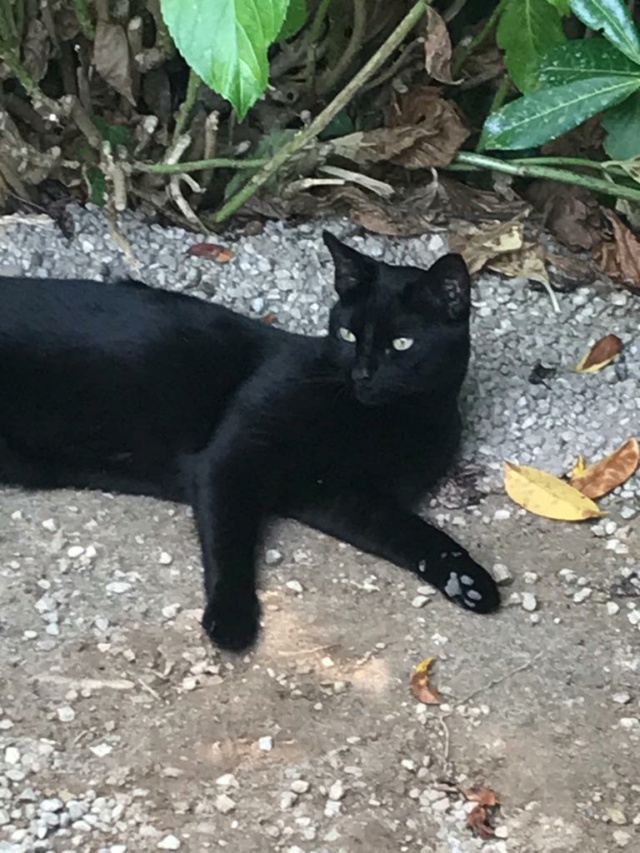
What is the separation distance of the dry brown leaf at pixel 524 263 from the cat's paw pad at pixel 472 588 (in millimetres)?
851

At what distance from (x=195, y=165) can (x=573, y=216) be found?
82 centimetres

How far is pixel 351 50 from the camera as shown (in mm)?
2357

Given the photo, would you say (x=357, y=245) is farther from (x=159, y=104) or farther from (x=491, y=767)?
(x=491, y=767)

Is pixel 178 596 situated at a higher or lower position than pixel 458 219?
lower

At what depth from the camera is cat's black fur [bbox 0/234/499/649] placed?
192 cm

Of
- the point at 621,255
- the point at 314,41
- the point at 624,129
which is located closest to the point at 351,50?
the point at 314,41

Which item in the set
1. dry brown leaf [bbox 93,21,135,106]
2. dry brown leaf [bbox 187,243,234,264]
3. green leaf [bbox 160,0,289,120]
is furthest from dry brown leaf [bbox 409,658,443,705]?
dry brown leaf [bbox 93,21,135,106]

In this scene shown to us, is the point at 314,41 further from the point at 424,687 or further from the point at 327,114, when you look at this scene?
the point at 424,687

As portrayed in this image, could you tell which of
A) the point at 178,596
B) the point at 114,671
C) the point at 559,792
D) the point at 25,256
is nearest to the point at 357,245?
the point at 25,256

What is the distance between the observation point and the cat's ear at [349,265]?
6.43ft

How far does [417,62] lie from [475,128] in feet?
0.72

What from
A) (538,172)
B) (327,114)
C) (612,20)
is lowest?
(538,172)

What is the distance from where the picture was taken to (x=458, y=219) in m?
2.55

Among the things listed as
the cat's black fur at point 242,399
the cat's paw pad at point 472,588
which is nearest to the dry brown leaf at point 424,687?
the cat's paw pad at point 472,588
